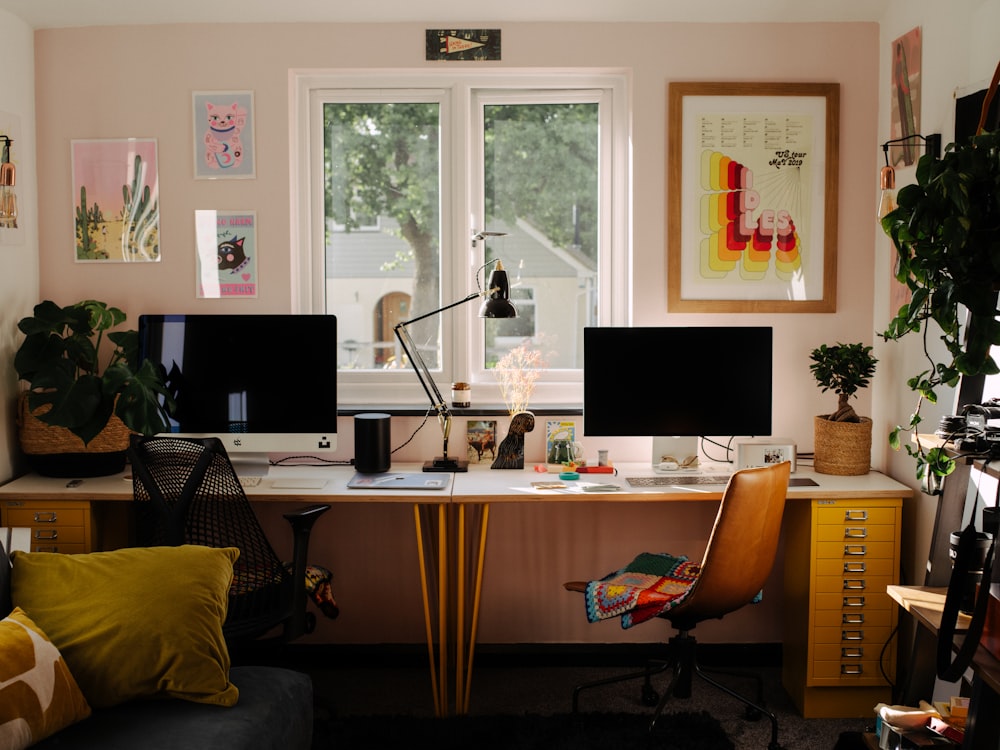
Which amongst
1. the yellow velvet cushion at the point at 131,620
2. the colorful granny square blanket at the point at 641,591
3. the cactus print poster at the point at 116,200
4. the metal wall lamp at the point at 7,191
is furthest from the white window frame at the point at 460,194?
the yellow velvet cushion at the point at 131,620

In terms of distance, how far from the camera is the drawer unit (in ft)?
9.37

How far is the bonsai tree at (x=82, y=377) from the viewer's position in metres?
2.86

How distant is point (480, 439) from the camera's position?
3.29m

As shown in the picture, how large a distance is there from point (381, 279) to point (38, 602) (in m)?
1.72

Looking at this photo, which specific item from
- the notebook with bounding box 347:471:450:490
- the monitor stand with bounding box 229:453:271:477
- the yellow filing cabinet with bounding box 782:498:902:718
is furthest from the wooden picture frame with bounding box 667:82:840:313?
the monitor stand with bounding box 229:453:271:477

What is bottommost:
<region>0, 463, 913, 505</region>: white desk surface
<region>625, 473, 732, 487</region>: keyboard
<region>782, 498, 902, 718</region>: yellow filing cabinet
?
<region>782, 498, 902, 718</region>: yellow filing cabinet

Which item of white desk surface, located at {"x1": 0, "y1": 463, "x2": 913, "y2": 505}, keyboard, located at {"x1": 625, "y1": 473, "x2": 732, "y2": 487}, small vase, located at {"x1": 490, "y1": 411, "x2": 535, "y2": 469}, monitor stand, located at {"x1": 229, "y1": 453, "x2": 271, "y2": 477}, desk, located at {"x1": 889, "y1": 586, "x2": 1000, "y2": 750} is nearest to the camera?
desk, located at {"x1": 889, "y1": 586, "x2": 1000, "y2": 750}

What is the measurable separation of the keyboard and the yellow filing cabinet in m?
0.28

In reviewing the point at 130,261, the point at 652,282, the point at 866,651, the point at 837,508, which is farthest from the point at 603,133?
the point at 866,651

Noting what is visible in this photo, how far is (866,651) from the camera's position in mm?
2902

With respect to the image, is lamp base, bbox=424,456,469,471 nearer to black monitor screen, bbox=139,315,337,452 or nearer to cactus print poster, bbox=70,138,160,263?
black monitor screen, bbox=139,315,337,452

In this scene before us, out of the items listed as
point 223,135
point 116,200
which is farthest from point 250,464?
point 223,135

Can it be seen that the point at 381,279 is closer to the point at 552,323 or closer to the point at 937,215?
the point at 552,323

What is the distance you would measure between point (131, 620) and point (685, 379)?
1.89m
